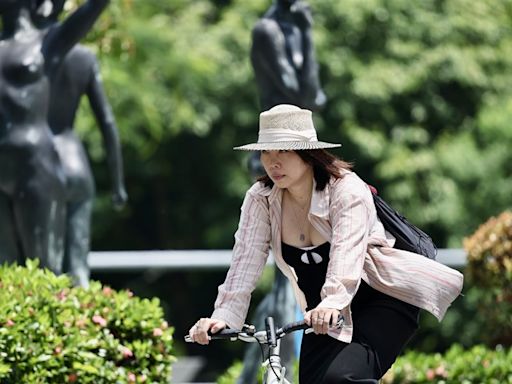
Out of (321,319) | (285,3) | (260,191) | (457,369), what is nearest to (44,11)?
(285,3)

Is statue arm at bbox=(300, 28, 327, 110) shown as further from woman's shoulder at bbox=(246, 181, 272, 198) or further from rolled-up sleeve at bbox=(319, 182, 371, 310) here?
rolled-up sleeve at bbox=(319, 182, 371, 310)

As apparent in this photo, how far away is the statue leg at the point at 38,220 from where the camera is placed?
27.7 ft

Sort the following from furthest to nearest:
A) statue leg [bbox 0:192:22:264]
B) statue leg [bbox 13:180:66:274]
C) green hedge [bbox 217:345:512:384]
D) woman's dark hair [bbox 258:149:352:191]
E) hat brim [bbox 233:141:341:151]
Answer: statue leg [bbox 0:192:22:264]
statue leg [bbox 13:180:66:274]
green hedge [bbox 217:345:512:384]
woman's dark hair [bbox 258:149:352:191]
hat brim [bbox 233:141:341:151]

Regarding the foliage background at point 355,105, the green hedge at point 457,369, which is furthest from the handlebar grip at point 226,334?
the foliage background at point 355,105

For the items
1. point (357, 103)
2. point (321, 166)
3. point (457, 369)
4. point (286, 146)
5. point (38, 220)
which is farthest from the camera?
point (357, 103)

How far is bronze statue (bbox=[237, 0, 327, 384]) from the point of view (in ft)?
29.2

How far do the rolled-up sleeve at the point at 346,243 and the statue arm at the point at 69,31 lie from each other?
3605mm

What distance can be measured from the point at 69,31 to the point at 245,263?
143 inches

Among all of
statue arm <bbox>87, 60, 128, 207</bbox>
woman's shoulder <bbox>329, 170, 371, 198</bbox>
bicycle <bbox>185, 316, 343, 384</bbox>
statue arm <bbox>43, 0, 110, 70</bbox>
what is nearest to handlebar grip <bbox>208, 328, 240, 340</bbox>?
bicycle <bbox>185, 316, 343, 384</bbox>

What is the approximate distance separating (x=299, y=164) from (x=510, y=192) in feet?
40.6

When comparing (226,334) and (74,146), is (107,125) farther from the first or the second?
(226,334)

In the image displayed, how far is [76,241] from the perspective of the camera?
9.20m

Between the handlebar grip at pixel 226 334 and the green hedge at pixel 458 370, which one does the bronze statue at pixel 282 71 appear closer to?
the green hedge at pixel 458 370

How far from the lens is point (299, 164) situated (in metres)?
4.98
